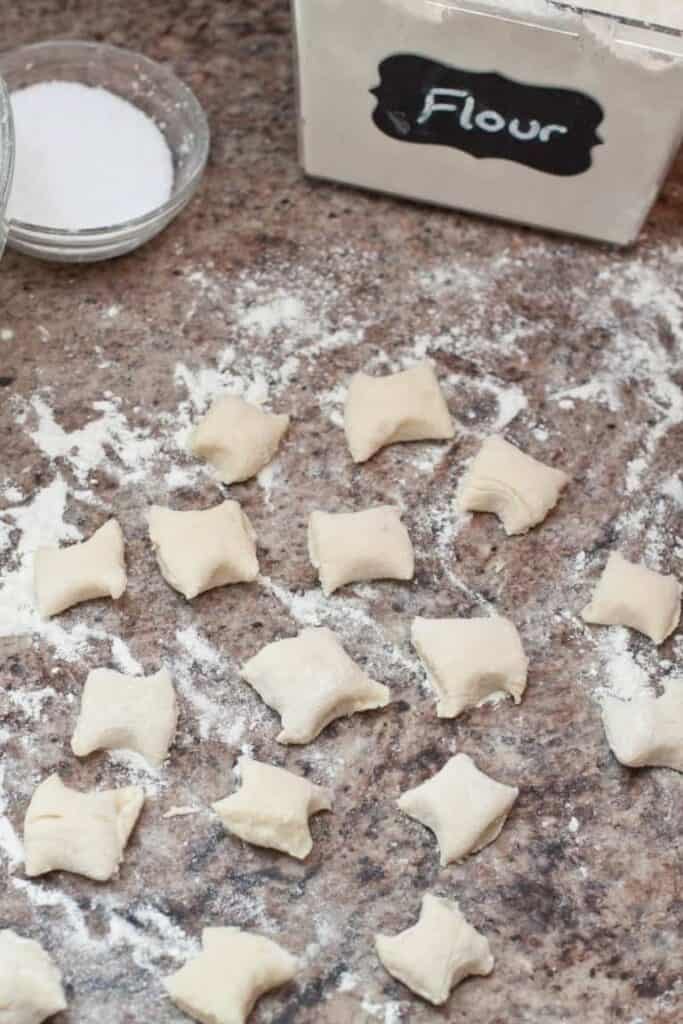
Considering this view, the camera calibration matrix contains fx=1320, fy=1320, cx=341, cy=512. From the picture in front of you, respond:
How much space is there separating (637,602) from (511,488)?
15cm

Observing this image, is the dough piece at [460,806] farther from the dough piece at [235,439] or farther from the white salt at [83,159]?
the white salt at [83,159]

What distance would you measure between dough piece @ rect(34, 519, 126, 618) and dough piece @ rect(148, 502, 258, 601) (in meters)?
0.04

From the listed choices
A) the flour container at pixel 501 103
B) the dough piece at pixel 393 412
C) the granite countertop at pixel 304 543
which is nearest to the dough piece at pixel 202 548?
the granite countertop at pixel 304 543

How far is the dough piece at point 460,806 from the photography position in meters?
1.01

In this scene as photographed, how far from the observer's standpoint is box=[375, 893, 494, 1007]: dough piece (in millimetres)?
951

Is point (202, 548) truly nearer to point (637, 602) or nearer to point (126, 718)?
point (126, 718)

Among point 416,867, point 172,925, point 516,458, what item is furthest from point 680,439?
point 172,925

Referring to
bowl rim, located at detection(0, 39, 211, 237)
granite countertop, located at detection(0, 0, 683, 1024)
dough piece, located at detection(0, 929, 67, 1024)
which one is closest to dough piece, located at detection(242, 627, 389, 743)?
granite countertop, located at detection(0, 0, 683, 1024)

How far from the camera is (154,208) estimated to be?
1.26 metres

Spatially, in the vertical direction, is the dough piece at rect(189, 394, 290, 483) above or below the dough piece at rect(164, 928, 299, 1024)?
above

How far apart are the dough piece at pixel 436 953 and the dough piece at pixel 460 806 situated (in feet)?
0.16

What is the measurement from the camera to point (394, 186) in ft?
4.32

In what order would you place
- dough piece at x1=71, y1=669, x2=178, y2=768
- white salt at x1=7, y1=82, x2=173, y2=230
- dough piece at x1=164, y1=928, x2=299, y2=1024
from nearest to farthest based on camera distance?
dough piece at x1=164, y1=928, x2=299, y2=1024, dough piece at x1=71, y1=669, x2=178, y2=768, white salt at x1=7, y1=82, x2=173, y2=230

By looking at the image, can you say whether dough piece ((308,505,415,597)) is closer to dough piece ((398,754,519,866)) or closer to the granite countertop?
the granite countertop
